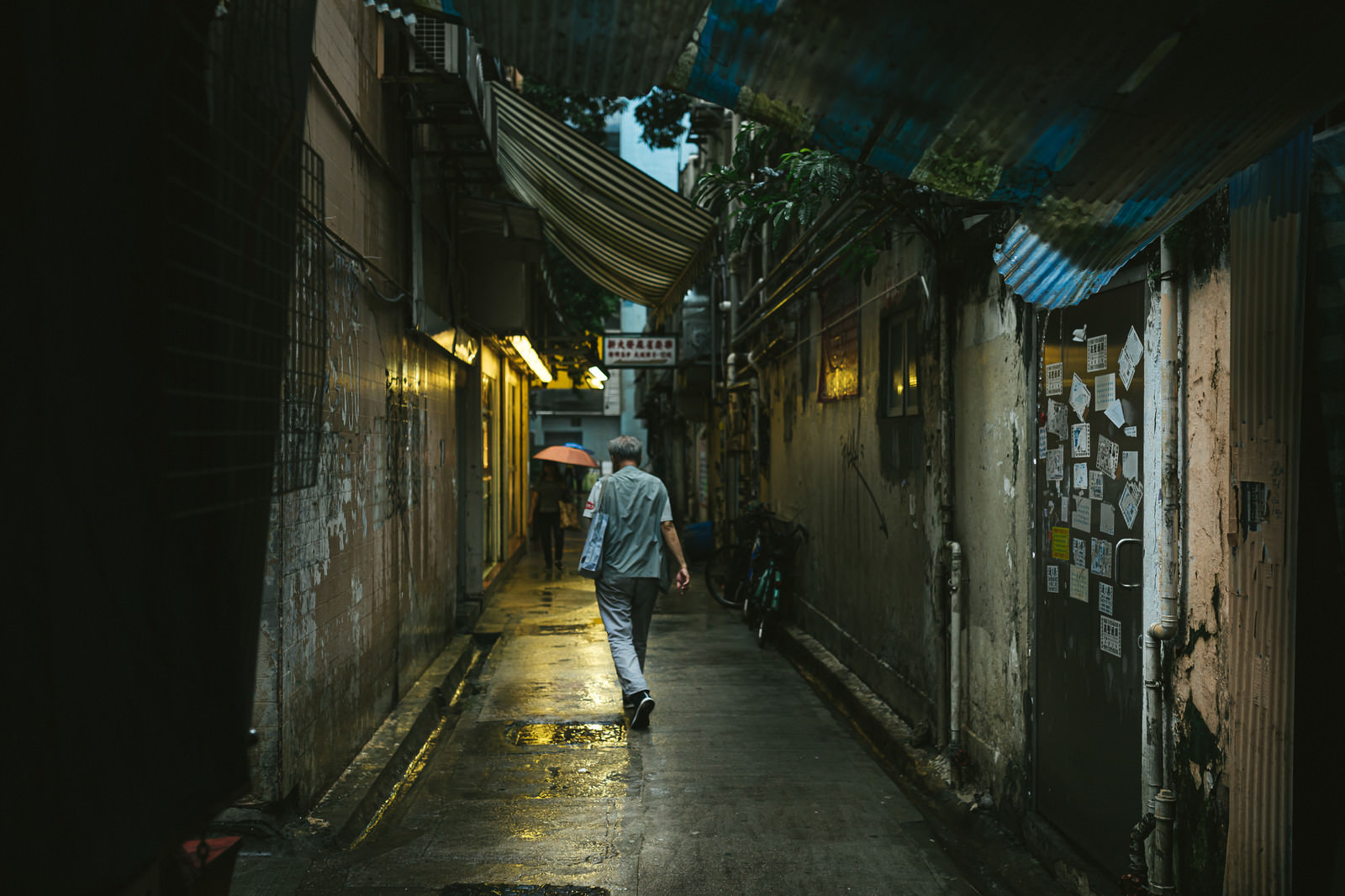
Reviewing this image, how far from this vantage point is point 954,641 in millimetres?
6062

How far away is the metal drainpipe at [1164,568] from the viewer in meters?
3.62

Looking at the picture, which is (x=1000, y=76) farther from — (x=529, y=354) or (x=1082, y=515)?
(x=529, y=354)

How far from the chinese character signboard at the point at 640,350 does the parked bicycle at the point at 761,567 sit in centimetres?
609

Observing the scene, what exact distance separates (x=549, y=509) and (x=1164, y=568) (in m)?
13.4

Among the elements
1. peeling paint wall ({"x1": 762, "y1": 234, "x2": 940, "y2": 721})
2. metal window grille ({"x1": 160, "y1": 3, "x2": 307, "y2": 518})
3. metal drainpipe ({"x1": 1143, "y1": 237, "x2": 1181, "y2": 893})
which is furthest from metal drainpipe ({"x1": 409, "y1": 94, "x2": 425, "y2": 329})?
metal window grille ({"x1": 160, "y1": 3, "x2": 307, "y2": 518})

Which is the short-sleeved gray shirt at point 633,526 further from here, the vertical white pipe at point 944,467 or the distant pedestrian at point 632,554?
the vertical white pipe at point 944,467

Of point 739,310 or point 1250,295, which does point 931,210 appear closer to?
point 1250,295

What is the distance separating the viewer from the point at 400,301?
25.5 ft

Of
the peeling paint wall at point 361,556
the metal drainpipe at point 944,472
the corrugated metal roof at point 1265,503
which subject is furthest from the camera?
the metal drainpipe at point 944,472

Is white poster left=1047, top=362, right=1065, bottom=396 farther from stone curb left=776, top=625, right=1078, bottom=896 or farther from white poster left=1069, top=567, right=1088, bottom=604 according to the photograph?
stone curb left=776, top=625, right=1078, bottom=896

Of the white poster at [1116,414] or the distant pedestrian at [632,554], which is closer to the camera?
the white poster at [1116,414]

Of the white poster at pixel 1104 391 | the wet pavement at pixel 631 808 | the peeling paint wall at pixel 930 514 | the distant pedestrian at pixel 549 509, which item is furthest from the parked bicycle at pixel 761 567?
the white poster at pixel 1104 391

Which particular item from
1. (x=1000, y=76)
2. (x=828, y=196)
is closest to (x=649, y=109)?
(x=828, y=196)

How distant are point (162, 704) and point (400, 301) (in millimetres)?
6350
